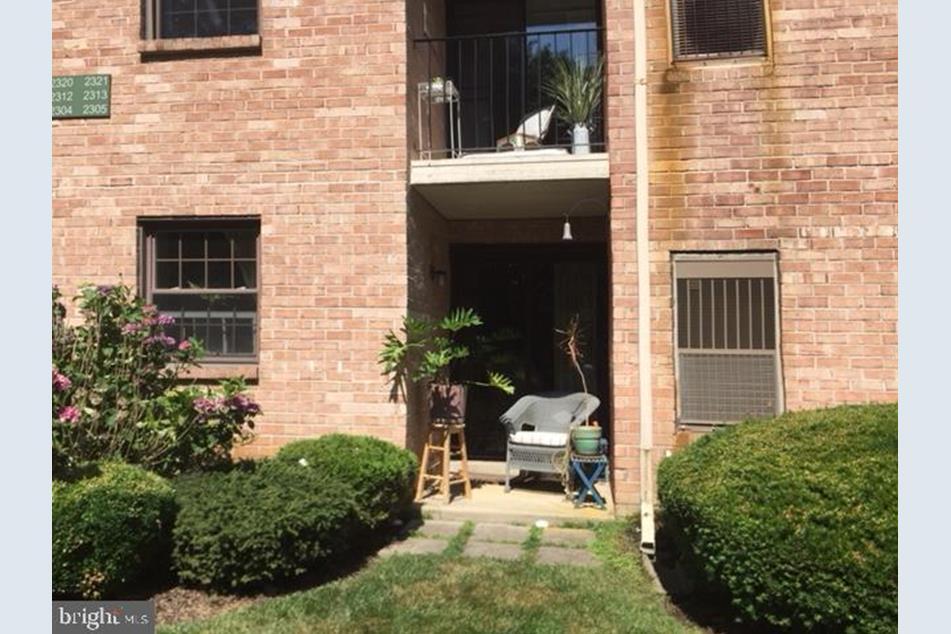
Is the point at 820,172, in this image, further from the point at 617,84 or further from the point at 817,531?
the point at 817,531

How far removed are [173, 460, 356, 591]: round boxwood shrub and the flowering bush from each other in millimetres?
496

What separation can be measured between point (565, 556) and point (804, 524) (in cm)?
210

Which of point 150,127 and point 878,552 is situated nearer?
point 878,552

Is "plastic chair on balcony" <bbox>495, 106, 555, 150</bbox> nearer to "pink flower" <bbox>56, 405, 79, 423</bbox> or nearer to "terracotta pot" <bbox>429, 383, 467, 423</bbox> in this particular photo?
"terracotta pot" <bbox>429, 383, 467, 423</bbox>

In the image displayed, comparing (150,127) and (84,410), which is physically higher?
(150,127)

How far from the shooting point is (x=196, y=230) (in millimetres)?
6559

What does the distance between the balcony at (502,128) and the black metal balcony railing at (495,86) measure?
12 millimetres

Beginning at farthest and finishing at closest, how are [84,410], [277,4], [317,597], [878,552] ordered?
[277,4], [84,410], [317,597], [878,552]

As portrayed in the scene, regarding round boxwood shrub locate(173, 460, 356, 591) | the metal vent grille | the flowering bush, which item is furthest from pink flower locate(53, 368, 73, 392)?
the metal vent grille

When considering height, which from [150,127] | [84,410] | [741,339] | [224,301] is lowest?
[84,410]

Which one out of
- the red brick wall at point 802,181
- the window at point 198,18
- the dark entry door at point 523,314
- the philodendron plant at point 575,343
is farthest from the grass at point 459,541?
the window at point 198,18

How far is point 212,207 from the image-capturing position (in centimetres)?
635

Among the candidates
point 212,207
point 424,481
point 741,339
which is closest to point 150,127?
point 212,207

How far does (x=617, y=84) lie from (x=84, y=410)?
197 inches
